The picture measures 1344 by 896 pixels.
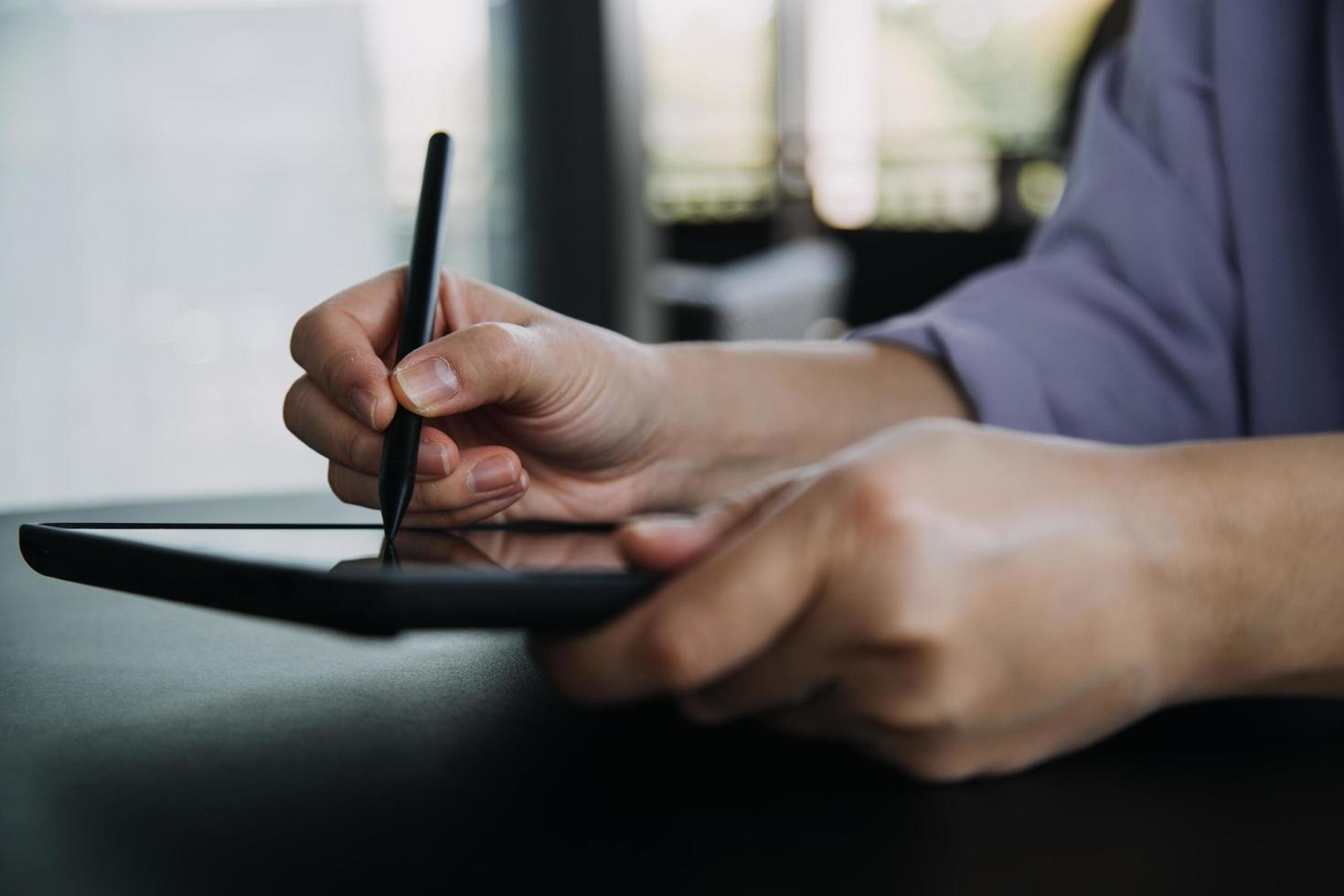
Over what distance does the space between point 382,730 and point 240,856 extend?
0.23 feet

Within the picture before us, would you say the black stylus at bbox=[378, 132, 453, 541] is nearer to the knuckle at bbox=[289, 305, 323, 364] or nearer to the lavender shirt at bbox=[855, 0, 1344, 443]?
the knuckle at bbox=[289, 305, 323, 364]

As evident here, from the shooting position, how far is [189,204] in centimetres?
214

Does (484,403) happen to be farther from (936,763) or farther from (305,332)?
(936,763)

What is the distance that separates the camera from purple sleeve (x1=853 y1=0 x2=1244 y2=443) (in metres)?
0.59

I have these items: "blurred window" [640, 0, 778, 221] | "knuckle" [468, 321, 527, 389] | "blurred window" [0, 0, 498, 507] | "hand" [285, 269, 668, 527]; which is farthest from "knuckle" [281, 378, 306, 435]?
"blurred window" [640, 0, 778, 221]

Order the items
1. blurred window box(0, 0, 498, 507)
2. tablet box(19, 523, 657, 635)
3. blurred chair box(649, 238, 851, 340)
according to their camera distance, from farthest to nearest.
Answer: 1. blurred window box(0, 0, 498, 507)
2. blurred chair box(649, 238, 851, 340)
3. tablet box(19, 523, 657, 635)

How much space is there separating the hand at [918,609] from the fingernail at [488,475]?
0.19m

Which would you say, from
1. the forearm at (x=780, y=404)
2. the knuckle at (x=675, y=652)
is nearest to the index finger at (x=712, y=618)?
the knuckle at (x=675, y=652)

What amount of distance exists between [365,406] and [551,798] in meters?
0.22

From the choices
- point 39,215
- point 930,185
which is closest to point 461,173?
point 39,215

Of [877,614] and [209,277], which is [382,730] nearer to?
[877,614]

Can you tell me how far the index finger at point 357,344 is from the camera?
43 cm

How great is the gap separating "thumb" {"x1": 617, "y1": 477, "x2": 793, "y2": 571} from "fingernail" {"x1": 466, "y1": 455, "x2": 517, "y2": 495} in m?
0.19

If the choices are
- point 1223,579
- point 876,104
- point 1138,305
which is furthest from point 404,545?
point 876,104
